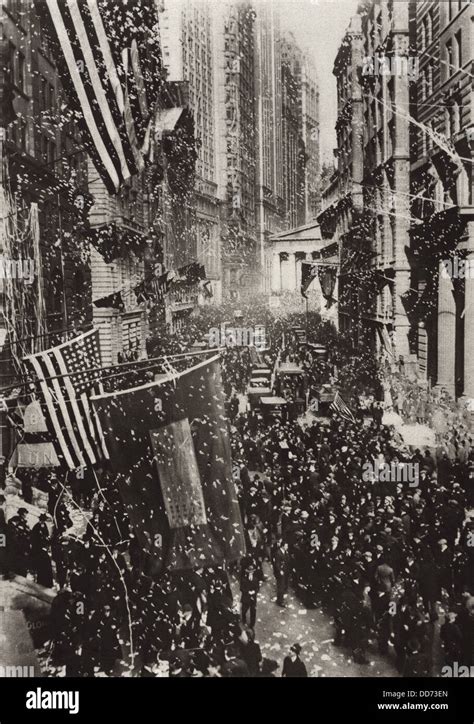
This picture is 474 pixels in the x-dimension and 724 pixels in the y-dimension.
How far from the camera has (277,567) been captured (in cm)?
1111

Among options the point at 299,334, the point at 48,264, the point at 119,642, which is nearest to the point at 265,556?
the point at 119,642

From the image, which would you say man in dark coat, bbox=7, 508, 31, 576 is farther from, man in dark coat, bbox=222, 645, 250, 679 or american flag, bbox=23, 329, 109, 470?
man in dark coat, bbox=222, 645, 250, 679

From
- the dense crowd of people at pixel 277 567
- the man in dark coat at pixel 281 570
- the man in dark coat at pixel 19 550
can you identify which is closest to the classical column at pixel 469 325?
the dense crowd of people at pixel 277 567

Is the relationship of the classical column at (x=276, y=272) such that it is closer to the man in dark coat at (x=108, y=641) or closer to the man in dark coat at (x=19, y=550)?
the man in dark coat at (x=19, y=550)

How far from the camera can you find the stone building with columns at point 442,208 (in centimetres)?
1355

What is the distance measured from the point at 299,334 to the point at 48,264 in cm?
614

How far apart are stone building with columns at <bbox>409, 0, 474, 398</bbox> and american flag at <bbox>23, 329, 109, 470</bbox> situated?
8.01 metres

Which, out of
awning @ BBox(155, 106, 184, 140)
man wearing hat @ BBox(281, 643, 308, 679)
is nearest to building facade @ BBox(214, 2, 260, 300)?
awning @ BBox(155, 106, 184, 140)

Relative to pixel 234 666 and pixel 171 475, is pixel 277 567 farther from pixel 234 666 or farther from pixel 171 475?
pixel 171 475

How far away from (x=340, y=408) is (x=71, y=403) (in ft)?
22.6

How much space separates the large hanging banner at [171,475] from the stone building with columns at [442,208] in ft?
20.8

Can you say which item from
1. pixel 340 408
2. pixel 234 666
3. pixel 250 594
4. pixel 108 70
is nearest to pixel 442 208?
pixel 340 408

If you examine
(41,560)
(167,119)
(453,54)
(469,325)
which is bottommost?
(41,560)

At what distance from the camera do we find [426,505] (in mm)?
11375
